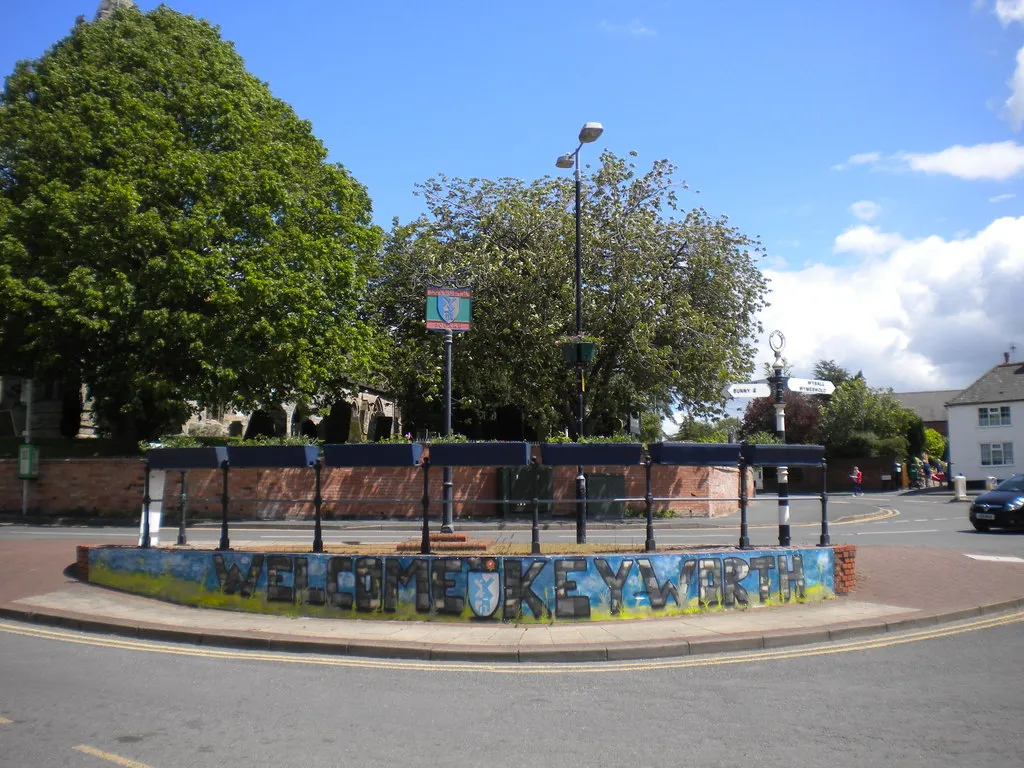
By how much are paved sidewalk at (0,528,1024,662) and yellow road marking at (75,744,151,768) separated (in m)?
3.66

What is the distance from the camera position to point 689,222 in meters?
31.5

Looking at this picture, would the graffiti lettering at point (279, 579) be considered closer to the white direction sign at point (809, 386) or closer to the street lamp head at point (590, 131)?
the white direction sign at point (809, 386)

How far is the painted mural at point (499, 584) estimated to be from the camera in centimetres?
1027

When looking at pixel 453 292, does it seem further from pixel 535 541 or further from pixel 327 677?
pixel 327 677

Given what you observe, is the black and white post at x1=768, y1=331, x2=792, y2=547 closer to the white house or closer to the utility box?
the utility box

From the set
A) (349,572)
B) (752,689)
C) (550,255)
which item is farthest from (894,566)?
(550,255)

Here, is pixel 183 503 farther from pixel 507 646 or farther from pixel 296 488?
pixel 296 488

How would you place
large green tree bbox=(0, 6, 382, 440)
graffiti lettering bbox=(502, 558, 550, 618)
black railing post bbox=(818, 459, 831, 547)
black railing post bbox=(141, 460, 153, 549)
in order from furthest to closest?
large green tree bbox=(0, 6, 382, 440), black railing post bbox=(141, 460, 153, 549), black railing post bbox=(818, 459, 831, 547), graffiti lettering bbox=(502, 558, 550, 618)

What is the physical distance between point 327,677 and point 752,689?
3808 millimetres

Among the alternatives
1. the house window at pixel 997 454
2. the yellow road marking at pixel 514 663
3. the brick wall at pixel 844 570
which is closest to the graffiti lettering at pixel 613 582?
the yellow road marking at pixel 514 663

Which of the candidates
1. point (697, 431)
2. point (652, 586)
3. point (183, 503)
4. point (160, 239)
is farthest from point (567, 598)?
point (697, 431)

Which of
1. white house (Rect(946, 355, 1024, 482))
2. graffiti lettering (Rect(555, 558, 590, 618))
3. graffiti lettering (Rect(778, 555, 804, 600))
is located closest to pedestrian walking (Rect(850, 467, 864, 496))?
white house (Rect(946, 355, 1024, 482))

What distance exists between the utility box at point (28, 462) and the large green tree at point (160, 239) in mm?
2696

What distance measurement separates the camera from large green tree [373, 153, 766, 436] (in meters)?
29.5
